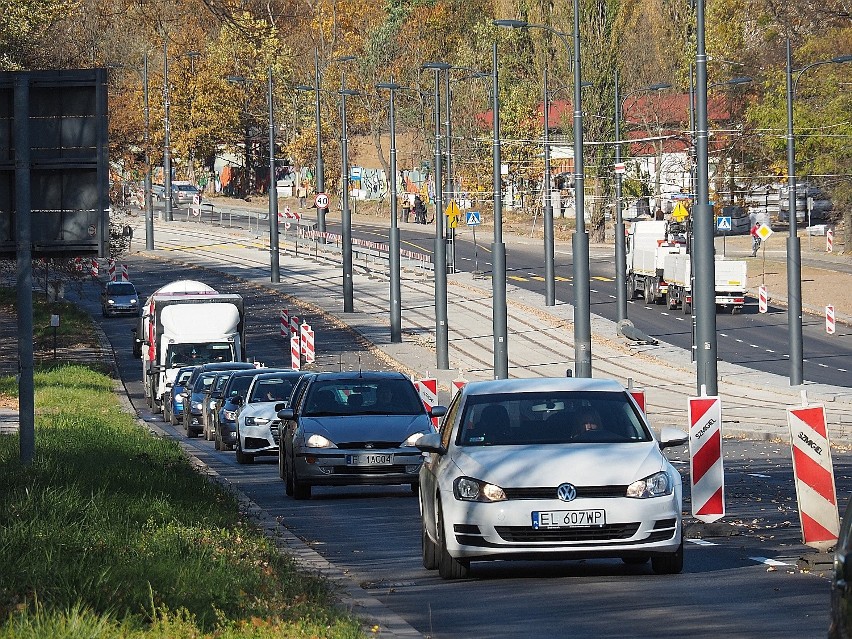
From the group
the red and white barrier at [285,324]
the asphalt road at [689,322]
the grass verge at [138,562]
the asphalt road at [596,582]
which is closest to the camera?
the grass verge at [138,562]

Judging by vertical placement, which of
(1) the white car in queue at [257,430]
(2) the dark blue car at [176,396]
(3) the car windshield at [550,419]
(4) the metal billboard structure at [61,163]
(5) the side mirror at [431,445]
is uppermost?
(4) the metal billboard structure at [61,163]

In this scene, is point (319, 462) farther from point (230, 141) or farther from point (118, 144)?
point (230, 141)

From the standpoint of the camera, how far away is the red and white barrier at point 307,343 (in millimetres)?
54062

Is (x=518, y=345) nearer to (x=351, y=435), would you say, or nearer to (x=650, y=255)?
(x=650, y=255)

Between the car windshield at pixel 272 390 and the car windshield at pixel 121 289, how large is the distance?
46.1 m

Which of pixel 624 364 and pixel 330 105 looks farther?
pixel 330 105

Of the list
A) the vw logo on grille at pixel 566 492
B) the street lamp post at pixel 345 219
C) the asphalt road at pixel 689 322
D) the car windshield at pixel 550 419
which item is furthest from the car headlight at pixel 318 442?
the street lamp post at pixel 345 219

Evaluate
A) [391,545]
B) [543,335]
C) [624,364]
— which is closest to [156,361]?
[624,364]

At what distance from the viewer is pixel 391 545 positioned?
608 inches

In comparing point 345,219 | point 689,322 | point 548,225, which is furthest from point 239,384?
point 689,322

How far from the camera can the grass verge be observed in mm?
8328

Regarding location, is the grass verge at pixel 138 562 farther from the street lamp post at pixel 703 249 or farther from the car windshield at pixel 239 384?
the street lamp post at pixel 703 249

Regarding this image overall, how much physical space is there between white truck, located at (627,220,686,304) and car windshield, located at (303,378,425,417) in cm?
4951

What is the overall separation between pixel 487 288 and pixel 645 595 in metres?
64.1
